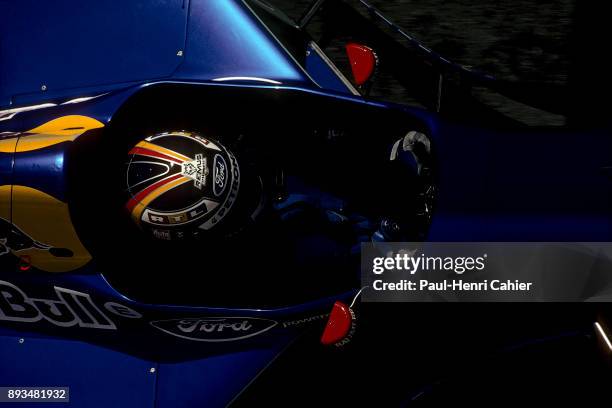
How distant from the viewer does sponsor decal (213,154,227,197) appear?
88.0 inches

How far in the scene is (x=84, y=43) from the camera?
2762 mm

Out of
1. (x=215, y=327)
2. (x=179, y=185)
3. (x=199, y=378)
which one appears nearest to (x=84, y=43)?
(x=179, y=185)

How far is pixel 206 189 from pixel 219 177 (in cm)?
5

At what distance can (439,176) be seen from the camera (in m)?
2.49

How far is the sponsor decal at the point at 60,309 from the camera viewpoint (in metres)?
2.40

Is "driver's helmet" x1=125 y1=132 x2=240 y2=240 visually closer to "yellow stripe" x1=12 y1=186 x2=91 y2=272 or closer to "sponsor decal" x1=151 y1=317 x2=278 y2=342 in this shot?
"yellow stripe" x1=12 y1=186 x2=91 y2=272

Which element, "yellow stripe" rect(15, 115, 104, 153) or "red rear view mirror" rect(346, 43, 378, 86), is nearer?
"yellow stripe" rect(15, 115, 104, 153)

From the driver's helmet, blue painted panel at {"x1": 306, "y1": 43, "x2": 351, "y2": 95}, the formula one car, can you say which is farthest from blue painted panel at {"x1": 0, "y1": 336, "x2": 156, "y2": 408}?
blue painted panel at {"x1": 306, "y1": 43, "x2": 351, "y2": 95}

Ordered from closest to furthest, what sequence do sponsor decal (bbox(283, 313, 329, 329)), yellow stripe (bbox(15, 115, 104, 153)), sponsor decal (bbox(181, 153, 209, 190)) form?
sponsor decal (bbox(181, 153, 209, 190)), yellow stripe (bbox(15, 115, 104, 153)), sponsor decal (bbox(283, 313, 329, 329))

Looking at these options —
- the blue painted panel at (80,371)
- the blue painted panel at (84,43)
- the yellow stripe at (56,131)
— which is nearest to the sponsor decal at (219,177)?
the yellow stripe at (56,131)

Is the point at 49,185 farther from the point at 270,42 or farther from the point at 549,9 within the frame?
the point at 549,9

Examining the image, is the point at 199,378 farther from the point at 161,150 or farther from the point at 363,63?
the point at 363,63

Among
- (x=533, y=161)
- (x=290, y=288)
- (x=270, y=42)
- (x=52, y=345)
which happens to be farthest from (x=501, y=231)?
(x=52, y=345)

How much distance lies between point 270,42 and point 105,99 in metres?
0.62
